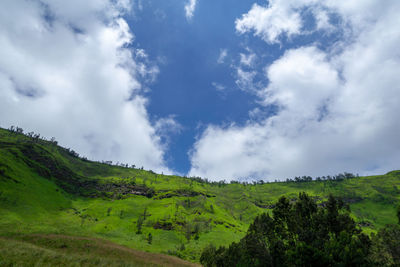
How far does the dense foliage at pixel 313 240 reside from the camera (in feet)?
129

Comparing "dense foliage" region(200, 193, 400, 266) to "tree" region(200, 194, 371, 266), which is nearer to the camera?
"tree" region(200, 194, 371, 266)

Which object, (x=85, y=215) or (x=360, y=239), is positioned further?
(x=85, y=215)

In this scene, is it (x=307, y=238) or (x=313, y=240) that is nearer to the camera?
(x=313, y=240)

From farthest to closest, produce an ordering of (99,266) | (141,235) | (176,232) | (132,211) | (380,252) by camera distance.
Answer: (132,211) → (176,232) → (141,235) → (380,252) → (99,266)

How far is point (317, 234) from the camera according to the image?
4550 centimetres

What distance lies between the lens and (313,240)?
44.9m

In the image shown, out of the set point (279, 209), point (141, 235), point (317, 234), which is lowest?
point (141, 235)

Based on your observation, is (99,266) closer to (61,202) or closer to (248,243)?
(248,243)

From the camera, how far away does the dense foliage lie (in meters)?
39.2

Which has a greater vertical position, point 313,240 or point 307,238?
point 307,238

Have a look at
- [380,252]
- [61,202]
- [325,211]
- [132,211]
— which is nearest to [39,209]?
[61,202]

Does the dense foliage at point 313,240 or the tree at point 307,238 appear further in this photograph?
the dense foliage at point 313,240

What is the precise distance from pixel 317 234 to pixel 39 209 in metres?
165

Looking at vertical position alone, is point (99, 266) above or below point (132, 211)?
below
